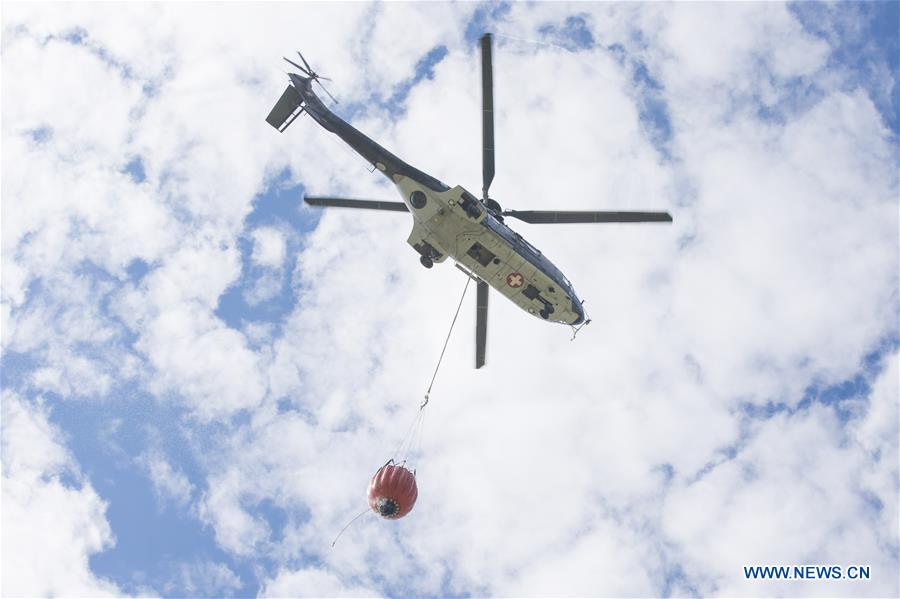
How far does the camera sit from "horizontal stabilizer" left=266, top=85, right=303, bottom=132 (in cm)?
2977

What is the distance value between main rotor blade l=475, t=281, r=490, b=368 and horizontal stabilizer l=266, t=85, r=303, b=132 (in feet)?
34.7

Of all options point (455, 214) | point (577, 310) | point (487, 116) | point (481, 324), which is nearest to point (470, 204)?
point (455, 214)

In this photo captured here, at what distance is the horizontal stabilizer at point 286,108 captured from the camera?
29766 millimetres

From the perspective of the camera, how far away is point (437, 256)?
30.6m

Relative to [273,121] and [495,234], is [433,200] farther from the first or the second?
[273,121]

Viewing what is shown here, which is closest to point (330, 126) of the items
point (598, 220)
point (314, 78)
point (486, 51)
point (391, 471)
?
point (314, 78)

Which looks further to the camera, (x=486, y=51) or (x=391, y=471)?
(x=486, y=51)

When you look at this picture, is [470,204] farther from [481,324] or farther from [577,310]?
[577,310]

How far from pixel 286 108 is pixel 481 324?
1262 centimetres

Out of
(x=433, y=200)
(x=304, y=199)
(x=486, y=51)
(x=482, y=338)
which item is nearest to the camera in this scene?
(x=486, y=51)

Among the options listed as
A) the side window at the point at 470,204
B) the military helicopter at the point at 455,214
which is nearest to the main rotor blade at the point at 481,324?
the military helicopter at the point at 455,214

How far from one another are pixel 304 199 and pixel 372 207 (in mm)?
3029

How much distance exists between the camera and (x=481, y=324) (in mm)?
33531

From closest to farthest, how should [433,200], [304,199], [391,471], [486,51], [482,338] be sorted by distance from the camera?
[391,471] → [486,51] → [433,200] → [304,199] → [482,338]
